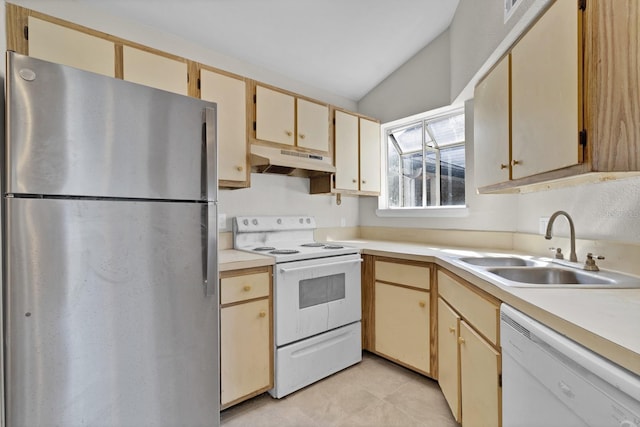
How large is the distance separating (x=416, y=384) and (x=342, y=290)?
2.59ft

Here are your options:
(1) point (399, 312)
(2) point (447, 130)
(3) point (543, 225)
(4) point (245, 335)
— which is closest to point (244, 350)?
(4) point (245, 335)

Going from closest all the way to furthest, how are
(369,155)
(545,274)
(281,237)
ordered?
(545,274), (281,237), (369,155)

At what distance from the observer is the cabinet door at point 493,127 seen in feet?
5.43

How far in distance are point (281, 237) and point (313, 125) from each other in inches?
38.6

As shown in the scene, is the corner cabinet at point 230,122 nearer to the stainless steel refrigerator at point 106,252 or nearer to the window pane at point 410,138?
the stainless steel refrigerator at point 106,252

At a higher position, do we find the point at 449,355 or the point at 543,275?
the point at 543,275

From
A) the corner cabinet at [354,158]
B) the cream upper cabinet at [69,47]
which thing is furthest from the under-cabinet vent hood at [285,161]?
the cream upper cabinet at [69,47]

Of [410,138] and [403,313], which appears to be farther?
[410,138]

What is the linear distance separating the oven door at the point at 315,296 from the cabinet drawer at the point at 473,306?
67cm

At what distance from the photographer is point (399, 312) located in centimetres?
219

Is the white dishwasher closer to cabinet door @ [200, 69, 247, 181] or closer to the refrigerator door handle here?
the refrigerator door handle

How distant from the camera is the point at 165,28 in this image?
204 cm

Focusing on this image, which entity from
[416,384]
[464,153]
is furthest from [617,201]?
[416,384]

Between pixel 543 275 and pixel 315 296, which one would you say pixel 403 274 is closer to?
pixel 315 296
